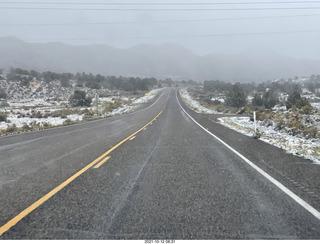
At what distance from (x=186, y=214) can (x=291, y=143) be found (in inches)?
286

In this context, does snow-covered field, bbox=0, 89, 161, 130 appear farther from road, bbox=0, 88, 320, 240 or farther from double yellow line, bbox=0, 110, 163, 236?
road, bbox=0, 88, 320, 240

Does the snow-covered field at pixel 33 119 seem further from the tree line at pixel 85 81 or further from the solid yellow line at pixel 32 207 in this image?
the tree line at pixel 85 81

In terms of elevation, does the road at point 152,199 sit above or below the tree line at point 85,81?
below

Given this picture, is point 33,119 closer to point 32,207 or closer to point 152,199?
point 32,207

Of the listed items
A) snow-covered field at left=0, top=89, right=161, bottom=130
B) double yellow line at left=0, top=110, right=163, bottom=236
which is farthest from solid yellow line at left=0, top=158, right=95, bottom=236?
snow-covered field at left=0, top=89, right=161, bottom=130

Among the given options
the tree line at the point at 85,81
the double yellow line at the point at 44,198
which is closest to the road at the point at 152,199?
the double yellow line at the point at 44,198

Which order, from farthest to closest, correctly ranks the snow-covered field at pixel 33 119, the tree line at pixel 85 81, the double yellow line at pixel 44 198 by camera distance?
the tree line at pixel 85 81 < the snow-covered field at pixel 33 119 < the double yellow line at pixel 44 198

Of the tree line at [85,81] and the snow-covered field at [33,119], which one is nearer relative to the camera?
the snow-covered field at [33,119]

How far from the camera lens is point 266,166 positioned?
16.9ft

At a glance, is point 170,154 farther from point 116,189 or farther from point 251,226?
point 251,226

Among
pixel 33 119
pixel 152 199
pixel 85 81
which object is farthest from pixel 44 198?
→ pixel 85 81

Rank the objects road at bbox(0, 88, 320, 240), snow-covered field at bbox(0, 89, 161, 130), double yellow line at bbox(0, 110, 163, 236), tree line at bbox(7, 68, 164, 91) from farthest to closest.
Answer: tree line at bbox(7, 68, 164, 91), snow-covered field at bbox(0, 89, 161, 130), double yellow line at bbox(0, 110, 163, 236), road at bbox(0, 88, 320, 240)

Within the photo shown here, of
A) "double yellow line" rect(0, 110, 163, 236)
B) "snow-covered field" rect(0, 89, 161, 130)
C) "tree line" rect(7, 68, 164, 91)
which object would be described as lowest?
"snow-covered field" rect(0, 89, 161, 130)

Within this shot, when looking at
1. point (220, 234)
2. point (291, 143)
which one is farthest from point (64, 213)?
point (291, 143)
